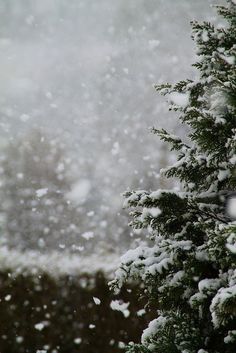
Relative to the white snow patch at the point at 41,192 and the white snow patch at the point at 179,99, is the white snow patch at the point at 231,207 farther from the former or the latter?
the white snow patch at the point at 41,192

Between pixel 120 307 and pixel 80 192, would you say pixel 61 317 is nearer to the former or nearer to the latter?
pixel 120 307

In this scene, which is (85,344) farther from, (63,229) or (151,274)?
(151,274)

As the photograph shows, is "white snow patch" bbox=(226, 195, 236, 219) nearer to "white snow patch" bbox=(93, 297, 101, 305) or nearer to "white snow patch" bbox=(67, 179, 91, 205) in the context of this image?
"white snow patch" bbox=(93, 297, 101, 305)

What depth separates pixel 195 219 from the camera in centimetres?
297

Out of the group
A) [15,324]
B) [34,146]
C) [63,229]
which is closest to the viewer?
[15,324]

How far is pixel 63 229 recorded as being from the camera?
11.0 m

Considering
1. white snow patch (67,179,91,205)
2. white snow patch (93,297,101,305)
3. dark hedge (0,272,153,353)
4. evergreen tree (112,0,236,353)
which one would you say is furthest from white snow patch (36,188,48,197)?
evergreen tree (112,0,236,353)

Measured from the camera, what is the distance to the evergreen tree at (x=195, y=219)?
2.57m

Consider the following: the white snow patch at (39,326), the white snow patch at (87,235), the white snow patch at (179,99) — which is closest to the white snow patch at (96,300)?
the white snow patch at (39,326)

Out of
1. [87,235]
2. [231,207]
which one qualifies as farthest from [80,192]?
[231,207]

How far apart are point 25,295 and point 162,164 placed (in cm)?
661

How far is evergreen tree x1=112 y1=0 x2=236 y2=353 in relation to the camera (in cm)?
257

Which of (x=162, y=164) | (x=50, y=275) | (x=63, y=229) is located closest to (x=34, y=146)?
(x=63, y=229)

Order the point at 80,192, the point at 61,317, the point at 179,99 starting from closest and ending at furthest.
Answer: the point at 179,99, the point at 61,317, the point at 80,192
